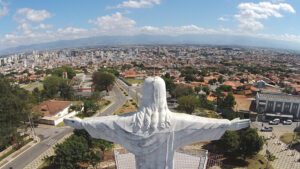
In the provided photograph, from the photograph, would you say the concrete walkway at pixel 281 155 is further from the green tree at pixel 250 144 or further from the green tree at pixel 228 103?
the green tree at pixel 228 103

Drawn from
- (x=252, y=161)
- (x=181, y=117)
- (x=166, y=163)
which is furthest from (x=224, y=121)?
(x=252, y=161)

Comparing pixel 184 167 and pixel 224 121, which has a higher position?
pixel 224 121

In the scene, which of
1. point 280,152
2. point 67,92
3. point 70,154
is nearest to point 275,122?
point 280,152

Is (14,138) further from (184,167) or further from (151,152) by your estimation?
(151,152)

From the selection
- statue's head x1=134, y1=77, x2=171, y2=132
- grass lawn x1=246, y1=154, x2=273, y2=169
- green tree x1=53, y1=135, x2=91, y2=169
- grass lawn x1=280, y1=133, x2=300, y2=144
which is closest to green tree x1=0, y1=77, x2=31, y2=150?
green tree x1=53, y1=135, x2=91, y2=169

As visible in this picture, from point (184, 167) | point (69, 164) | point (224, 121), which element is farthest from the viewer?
point (69, 164)

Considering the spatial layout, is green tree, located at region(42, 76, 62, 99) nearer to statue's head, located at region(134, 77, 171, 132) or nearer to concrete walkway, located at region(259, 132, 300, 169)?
statue's head, located at region(134, 77, 171, 132)

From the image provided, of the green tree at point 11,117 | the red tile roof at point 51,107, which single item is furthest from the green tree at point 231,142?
the red tile roof at point 51,107
